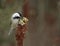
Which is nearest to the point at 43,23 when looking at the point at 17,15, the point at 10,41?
the point at 10,41

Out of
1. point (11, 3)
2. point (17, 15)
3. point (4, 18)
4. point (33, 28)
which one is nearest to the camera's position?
point (17, 15)

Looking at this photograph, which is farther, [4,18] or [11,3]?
[11,3]

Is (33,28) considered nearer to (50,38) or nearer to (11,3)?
(50,38)

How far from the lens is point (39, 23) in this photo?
9.89ft

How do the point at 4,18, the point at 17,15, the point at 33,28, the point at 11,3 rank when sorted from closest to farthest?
the point at 17,15 → the point at 4,18 → the point at 11,3 → the point at 33,28

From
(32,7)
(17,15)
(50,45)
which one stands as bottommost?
(17,15)

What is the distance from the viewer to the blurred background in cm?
279

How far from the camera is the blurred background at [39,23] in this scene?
2.79 m

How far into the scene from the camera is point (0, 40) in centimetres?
282

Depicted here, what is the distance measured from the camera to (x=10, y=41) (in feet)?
9.29

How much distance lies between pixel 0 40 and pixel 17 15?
4.97 ft

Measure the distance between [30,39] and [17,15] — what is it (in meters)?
1.55

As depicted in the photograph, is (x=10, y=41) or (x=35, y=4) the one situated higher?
(x=35, y=4)

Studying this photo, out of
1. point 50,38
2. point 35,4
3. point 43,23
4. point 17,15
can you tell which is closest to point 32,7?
point 35,4
